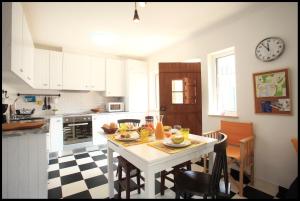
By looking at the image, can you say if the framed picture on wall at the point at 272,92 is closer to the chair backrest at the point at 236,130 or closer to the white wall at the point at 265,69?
the white wall at the point at 265,69

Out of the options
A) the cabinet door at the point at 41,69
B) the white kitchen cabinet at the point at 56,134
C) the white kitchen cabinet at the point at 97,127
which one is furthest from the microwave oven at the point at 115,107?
the cabinet door at the point at 41,69

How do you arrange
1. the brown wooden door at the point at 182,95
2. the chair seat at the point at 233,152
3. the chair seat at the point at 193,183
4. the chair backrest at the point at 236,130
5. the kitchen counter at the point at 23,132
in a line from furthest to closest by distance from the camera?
the brown wooden door at the point at 182,95, the chair backrest at the point at 236,130, the chair seat at the point at 233,152, the kitchen counter at the point at 23,132, the chair seat at the point at 193,183

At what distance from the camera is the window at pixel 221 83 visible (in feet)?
9.12

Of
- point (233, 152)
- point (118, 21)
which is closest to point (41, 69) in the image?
point (118, 21)

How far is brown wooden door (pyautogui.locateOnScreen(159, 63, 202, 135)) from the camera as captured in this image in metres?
3.05

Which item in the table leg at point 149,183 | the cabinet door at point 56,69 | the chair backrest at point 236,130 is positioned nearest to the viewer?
the table leg at point 149,183

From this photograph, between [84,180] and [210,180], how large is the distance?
1.83 metres

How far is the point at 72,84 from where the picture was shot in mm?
3639

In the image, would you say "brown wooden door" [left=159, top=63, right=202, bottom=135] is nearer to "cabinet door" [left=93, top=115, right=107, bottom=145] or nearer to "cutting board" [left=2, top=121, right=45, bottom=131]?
"cabinet door" [left=93, top=115, right=107, bottom=145]

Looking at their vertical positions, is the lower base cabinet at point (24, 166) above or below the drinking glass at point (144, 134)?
below

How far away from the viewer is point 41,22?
98.7 inches

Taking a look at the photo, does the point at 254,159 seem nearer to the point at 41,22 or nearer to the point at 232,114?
the point at 232,114

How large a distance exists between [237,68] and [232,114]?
2.56 feet

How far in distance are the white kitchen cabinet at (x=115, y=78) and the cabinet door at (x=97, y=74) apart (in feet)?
0.36
